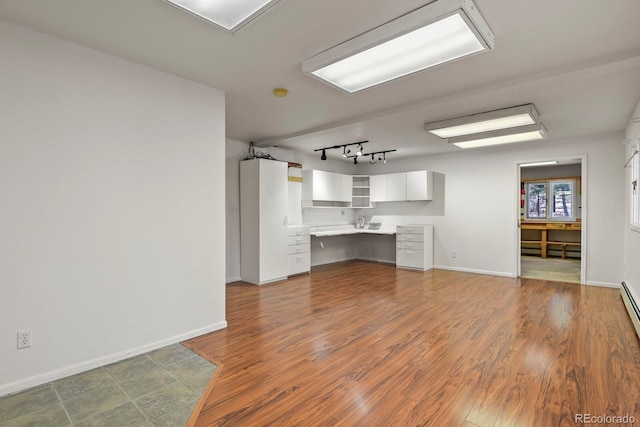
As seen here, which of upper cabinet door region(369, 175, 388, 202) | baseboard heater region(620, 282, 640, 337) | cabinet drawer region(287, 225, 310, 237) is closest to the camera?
baseboard heater region(620, 282, 640, 337)

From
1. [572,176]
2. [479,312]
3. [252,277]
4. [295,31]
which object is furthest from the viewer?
[572,176]

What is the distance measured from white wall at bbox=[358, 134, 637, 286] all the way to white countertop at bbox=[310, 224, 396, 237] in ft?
1.41

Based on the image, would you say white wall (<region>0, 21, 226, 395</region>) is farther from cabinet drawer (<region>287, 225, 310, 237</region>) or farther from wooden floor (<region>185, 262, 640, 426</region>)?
cabinet drawer (<region>287, 225, 310, 237</region>)

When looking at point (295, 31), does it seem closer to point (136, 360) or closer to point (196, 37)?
point (196, 37)

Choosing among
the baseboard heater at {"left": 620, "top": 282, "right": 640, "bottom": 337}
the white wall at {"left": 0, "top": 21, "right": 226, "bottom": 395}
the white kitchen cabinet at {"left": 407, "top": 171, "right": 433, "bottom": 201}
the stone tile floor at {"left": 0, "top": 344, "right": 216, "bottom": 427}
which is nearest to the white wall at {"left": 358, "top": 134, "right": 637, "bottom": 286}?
the white kitchen cabinet at {"left": 407, "top": 171, "right": 433, "bottom": 201}

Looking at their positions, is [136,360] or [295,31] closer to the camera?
[295,31]

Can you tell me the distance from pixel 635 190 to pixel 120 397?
18.8 feet

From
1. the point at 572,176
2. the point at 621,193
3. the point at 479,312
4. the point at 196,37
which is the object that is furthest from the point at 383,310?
the point at 572,176

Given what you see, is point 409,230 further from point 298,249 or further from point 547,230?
point 547,230

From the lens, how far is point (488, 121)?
13.4ft

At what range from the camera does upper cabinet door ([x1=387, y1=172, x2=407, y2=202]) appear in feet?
23.2

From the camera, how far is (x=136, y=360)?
267 centimetres

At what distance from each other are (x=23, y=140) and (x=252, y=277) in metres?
3.70

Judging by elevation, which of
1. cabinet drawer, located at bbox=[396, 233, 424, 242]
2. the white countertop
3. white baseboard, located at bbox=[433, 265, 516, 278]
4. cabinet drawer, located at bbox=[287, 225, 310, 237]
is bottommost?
white baseboard, located at bbox=[433, 265, 516, 278]
